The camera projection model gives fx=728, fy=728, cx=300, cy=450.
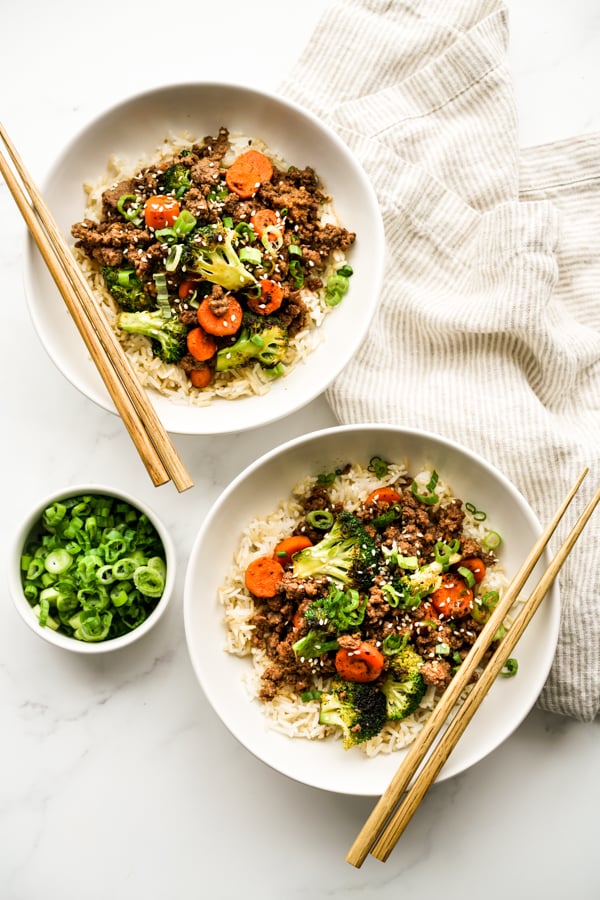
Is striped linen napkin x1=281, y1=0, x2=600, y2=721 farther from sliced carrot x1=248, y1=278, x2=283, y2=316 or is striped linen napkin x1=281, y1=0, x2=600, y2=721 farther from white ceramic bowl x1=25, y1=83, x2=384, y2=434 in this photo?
sliced carrot x1=248, y1=278, x2=283, y2=316

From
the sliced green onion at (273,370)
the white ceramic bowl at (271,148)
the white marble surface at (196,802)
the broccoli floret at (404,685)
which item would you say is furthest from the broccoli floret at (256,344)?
the broccoli floret at (404,685)

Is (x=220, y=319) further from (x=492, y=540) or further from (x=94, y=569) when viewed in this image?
(x=492, y=540)

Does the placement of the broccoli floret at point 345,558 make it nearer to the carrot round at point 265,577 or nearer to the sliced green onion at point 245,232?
the carrot round at point 265,577

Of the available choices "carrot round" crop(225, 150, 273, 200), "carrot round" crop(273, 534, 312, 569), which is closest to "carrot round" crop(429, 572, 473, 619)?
"carrot round" crop(273, 534, 312, 569)

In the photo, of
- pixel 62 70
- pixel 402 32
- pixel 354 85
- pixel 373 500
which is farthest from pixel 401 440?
pixel 62 70

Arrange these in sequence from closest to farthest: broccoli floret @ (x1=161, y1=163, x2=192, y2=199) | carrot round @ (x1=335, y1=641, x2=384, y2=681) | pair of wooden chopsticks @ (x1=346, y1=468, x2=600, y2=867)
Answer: pair of wooden chopsticks @ (x1=346, y1=468, x2=600, y2=867) < carrot round @ (x1=335, y1=641, x2=384, y2=681) < broccoli floret @ (x1=161, y1=163, x2=192, y2=199)

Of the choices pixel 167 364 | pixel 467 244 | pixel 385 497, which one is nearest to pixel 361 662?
pixel 385 497
